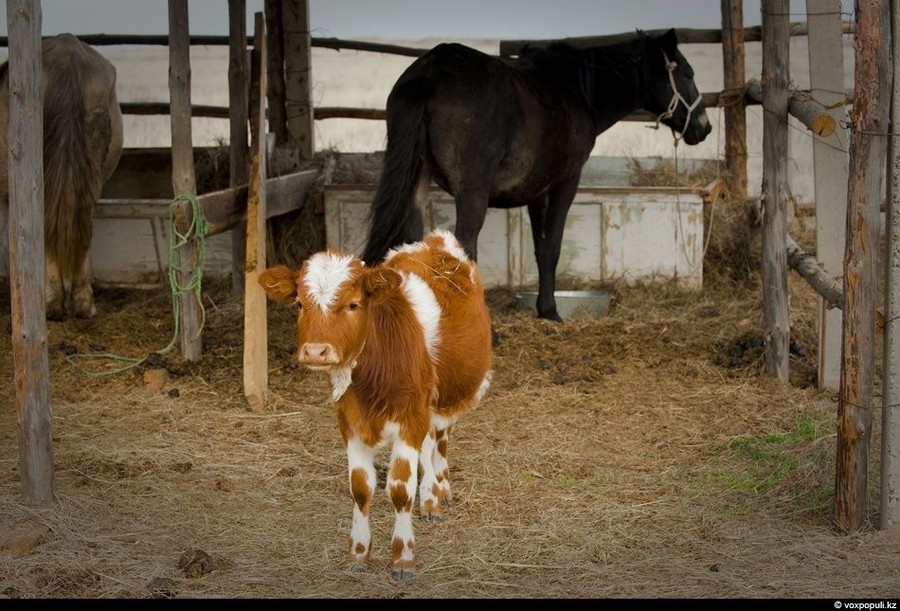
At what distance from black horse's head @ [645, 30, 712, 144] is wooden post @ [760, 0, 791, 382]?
83.8 inches

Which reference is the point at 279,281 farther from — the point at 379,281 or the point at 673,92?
the point at 673,92

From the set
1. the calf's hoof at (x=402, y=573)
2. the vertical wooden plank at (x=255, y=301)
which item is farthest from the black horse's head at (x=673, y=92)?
the calf's hoof at (x=402, y=573)

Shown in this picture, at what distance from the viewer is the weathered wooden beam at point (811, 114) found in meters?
6.03

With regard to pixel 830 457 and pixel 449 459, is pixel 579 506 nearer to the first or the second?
pixel 449 459

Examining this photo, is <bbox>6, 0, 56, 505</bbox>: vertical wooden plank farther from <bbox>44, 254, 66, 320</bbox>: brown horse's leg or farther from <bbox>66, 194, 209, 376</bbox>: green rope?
<bbox>44, 254, 66, 320</bbox>: brown horse's leg

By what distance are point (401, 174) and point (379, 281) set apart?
3.27 metres

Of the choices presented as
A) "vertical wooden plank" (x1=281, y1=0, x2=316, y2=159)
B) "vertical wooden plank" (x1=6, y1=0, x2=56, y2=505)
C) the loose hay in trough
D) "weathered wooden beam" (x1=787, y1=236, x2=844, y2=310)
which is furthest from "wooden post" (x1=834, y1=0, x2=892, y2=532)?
"vertical wooden plank" (x1=281, y1=0, x2=316, y2=159)

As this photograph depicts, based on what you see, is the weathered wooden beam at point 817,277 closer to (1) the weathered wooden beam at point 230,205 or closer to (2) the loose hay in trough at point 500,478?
(2) the loose hay in trough at point 500,478

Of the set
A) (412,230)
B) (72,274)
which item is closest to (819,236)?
(412,230)

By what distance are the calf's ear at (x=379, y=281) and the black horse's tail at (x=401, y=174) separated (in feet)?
9.87

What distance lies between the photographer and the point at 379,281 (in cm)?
421

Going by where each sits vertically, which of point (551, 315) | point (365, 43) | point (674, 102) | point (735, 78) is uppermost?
point (365, 43)

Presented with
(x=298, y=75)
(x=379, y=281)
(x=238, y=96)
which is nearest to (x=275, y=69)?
(x=298, y=75)

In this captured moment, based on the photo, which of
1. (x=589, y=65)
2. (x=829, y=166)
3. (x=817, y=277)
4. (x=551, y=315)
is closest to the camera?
(x=817, y=277)
